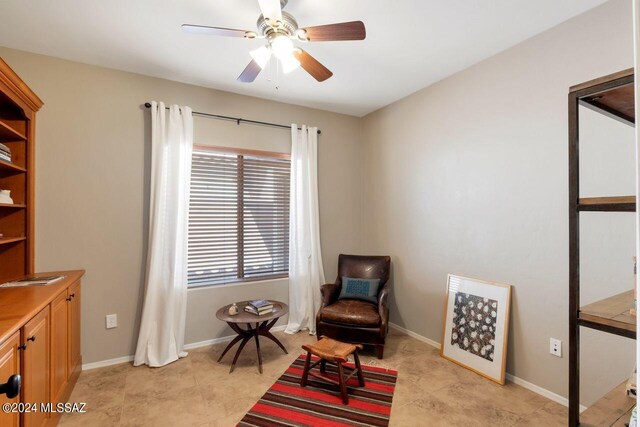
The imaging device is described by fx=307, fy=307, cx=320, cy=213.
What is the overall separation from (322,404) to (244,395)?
62cm

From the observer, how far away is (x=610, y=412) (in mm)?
1237

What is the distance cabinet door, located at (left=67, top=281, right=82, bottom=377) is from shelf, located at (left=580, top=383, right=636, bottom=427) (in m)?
3.14

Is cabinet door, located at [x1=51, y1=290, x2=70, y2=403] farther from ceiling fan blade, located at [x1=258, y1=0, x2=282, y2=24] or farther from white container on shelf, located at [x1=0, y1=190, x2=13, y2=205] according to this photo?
ceiling fan blade, located at [x1=258, y1=0, x2=282, y2=24]

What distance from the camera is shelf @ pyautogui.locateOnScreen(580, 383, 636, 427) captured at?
1173 mm

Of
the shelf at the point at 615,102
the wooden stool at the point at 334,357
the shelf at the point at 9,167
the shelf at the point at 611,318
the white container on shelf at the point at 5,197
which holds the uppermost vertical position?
the shelf at the point at 615,102

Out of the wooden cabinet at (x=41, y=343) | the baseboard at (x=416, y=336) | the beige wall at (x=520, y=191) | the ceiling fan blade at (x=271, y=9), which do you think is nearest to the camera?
the wooden cabinet at (x=41, y=343)

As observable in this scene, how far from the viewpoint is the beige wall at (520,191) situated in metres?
2.04

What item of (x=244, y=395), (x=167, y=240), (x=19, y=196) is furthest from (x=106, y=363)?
(x=19, y=196)

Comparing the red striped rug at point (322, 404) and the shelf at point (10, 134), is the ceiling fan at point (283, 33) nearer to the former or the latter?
the shelf at point (10, 134)

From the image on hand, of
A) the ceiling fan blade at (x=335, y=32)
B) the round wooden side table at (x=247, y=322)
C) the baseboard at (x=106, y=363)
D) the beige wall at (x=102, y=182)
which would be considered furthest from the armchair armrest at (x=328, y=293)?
the ceiling fan blade at (x=335, y=32)

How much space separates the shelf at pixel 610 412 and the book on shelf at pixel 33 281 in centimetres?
316

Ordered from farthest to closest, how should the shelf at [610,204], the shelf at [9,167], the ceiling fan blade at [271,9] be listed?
the shelf at [9,167] → the ceiling fan blade at [271,9] → the shelf at [610,204]

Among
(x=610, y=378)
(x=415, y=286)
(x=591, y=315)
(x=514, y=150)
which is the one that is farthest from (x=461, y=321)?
(x=591, y=315)

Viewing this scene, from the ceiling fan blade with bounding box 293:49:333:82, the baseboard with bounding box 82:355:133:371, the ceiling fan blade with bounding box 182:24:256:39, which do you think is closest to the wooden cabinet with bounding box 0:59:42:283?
the baseboard with bounding box 82:355:133:371
